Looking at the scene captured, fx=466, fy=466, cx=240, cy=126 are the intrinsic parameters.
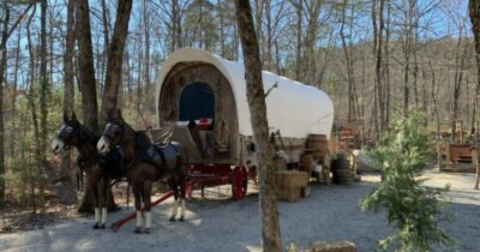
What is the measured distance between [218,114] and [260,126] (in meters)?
6.45

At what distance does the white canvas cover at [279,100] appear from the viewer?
34.4 feet

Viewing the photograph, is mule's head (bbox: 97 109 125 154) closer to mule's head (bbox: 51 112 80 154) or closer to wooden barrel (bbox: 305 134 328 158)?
mule's head (bbox: 51 112 80 154)

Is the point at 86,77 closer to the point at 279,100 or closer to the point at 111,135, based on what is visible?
the point at 111,135

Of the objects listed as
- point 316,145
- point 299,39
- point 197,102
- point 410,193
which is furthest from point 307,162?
point 299,39

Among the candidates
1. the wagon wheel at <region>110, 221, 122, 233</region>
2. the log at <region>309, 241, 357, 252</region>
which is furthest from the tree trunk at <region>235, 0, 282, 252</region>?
the wagon wheel at <region>110, 221, 122, 233</region>

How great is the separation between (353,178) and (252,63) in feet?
38.3

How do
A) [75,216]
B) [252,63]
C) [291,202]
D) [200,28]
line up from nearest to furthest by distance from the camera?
[252,63] → [75,216] → [291,202] → [200,28]

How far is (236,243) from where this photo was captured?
693 cm

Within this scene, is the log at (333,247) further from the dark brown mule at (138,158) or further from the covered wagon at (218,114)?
the covered wagon at (218,114)

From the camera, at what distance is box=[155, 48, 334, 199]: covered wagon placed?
10.3 m

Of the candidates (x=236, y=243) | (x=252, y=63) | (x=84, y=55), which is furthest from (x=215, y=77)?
(x=252, y=63)

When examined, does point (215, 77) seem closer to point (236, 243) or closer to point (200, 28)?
point (236, 243)

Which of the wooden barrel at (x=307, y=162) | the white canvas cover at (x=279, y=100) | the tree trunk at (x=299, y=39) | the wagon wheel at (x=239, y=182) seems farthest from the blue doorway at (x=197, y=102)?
the tree trunk at (x=299, y=39)

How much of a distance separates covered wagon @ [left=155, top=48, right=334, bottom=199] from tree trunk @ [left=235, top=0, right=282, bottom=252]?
15.8ft
